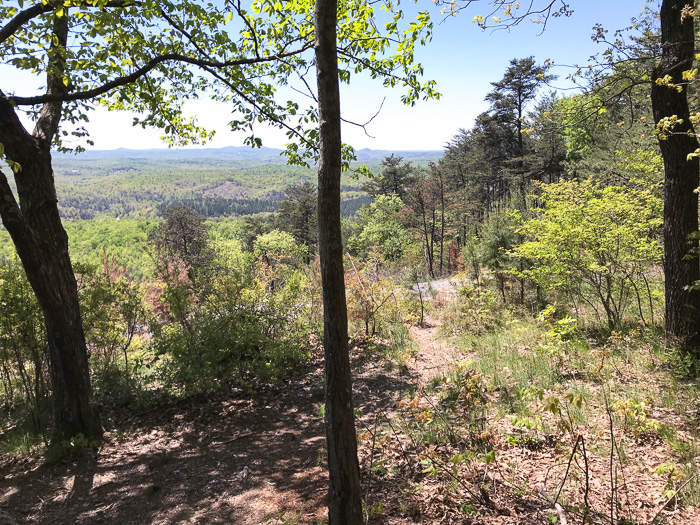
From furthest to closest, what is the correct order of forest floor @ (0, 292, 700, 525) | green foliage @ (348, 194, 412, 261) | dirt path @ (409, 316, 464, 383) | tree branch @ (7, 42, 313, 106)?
green foliage @ (348, 194, 412, 261)
dirt path @ (409, 316, 464, 383)
tree branch @ (7, 42, 313, 106)
forest floor @ (0, 292, 700, 525)

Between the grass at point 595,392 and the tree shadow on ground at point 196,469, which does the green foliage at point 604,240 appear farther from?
the tree shadow on ground at point 196,469

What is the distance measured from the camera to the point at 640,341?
18.5ft

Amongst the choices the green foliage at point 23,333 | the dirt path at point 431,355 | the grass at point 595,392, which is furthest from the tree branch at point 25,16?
the dirt path at point 431,355

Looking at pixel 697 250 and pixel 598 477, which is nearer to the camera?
pixel 598 477

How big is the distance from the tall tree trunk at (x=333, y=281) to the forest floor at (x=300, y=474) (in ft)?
1.94

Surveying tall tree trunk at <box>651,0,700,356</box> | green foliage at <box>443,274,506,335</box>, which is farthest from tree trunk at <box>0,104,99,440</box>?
tall tree trunk at <box>651,0,700,356</box>

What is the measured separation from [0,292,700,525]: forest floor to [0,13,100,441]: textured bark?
24.3 inches

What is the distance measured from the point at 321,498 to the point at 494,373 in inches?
133

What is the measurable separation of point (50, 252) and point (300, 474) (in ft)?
12.9

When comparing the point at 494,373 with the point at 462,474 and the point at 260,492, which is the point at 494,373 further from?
the point at 260,492

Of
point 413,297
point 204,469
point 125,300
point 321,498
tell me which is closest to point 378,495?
point 321,498

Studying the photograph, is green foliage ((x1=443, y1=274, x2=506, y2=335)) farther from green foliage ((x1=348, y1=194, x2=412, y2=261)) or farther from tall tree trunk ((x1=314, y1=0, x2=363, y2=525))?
green foliage ((x1=348, y1=194, x2=412, y2=261))

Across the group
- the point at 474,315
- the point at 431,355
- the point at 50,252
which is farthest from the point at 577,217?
the point at 50,252

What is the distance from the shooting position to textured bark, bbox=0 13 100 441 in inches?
167
